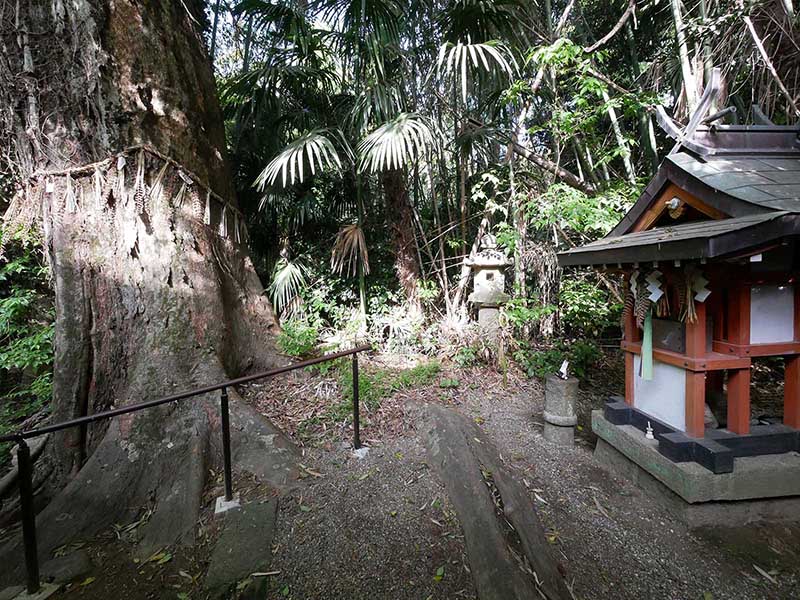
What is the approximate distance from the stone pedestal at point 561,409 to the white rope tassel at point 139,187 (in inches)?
137

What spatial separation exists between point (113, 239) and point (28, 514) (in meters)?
1.80

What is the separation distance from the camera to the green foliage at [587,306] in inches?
162

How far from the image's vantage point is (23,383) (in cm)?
438

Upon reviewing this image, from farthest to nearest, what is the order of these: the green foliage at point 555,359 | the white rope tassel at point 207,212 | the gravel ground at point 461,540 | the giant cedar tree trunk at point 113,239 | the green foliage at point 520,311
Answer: the green foliage at point 555,359 → the green foliage at point 520,311 → the white rope tassel at point 207,212 → the giant cedar tree trunk at point 113,239 → the gravel ground at point 461,540

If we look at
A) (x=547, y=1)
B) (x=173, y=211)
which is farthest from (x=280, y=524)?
(x=547, y=1)

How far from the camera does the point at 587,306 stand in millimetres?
4137

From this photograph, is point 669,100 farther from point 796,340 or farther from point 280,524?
point 280,524

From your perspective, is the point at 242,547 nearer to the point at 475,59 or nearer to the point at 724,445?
the point at 724,445

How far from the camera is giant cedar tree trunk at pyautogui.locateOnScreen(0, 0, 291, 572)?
243cm

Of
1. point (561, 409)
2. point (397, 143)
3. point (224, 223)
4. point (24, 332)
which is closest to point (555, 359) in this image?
point (561, 409)

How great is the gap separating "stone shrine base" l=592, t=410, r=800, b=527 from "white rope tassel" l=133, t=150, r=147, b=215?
12.7 ft

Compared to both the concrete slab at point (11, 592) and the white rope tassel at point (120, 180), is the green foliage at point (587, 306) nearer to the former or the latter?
the white rope tassel at point (120, 180)

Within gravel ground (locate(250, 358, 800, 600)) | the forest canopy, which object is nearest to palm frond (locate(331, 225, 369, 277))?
the forest canopy

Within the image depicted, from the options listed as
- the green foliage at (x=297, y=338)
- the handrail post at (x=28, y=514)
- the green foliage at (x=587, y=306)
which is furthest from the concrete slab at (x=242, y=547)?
the green foliage at (x=587, y=306)
